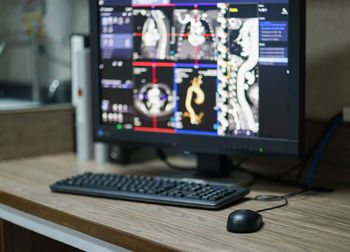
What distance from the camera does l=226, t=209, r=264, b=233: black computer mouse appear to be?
98 centimetres

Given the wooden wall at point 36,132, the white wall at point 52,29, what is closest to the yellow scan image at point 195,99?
the wooden wall at point 36,132

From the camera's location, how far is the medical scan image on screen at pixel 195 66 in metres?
1.29

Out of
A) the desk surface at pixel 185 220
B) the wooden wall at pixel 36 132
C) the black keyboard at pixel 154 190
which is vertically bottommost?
the desk surface at pixel 185 220

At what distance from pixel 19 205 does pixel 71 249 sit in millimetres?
335

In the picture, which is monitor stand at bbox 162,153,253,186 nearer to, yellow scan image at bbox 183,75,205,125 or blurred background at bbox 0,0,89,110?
yellow scan image at bbox 183,75,205,125

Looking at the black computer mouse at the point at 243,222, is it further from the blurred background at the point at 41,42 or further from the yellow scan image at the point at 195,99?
the blurred background at the point at 41,42

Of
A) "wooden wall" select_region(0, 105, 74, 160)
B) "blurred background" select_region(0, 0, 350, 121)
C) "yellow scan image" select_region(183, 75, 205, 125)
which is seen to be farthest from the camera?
"blurred background" select_region(0, 0, 350, 121)

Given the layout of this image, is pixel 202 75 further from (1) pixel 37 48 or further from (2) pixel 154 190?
(1) pixel 37 48

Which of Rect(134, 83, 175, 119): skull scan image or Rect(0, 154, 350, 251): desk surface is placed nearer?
Rect(0, 154, 350, 251): desk surface

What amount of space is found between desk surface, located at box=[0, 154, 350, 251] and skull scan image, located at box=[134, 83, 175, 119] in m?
0.31

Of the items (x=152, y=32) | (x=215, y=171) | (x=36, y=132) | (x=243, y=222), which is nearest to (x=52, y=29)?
(x=36, y=132)

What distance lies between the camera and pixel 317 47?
4.81ft

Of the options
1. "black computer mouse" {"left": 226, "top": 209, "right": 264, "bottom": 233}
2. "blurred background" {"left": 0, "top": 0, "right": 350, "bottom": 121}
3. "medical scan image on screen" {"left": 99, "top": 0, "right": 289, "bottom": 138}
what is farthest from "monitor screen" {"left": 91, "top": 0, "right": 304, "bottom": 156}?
"blurred background" {"left": 0, "top": 0, "right": 350, "bottom": 121}

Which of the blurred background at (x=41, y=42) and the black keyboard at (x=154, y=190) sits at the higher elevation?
the blurred background at (x=41, y=42)
